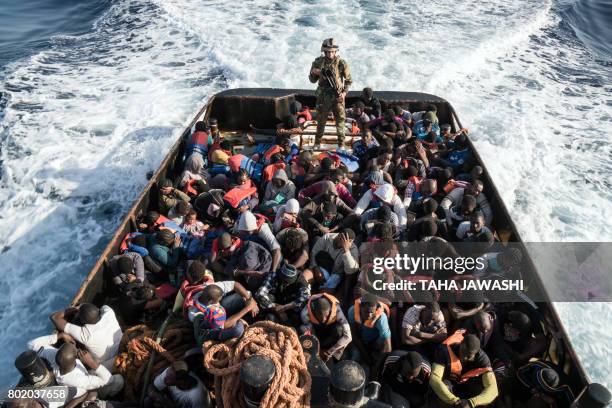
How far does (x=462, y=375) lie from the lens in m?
3.61

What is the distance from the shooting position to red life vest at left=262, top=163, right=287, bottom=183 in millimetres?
6009

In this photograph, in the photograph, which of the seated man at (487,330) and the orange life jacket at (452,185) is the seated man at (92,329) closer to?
the seated man at (487,330)

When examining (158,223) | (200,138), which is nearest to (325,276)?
A: (158,223)

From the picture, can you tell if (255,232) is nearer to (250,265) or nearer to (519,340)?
(250,265)

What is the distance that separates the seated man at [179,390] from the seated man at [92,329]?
67 cm

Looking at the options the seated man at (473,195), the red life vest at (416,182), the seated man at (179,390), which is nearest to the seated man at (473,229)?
the seated man at (473,195)

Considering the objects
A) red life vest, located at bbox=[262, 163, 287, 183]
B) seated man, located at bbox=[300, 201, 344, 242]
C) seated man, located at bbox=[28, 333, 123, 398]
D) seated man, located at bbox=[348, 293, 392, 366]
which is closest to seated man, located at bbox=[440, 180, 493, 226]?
seated man, located at bbox=[300, 201, 344, 242]

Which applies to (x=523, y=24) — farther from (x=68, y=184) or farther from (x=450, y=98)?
(x=68, y=184)

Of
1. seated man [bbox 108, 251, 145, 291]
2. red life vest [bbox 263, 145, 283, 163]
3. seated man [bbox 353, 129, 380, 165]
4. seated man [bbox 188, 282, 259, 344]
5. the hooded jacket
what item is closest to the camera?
seated man [bbox 188, 282, 259, 344]

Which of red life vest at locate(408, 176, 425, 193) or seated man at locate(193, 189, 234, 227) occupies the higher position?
red life vest at locate(408, 176, 425, 193)

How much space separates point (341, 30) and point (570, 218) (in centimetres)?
925

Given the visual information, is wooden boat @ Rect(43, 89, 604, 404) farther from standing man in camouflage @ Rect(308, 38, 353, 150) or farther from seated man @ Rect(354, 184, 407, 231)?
seated man @ Rect(354, 184, 407, 231)

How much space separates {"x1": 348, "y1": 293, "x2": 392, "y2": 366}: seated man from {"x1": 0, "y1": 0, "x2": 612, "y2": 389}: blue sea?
3200 mm

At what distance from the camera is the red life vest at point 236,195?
215 inches
